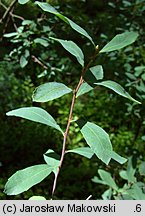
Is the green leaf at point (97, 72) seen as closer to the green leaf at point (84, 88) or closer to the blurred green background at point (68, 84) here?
the green leaf at point (84, 88)

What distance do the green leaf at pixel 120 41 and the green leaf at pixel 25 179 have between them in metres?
0.29

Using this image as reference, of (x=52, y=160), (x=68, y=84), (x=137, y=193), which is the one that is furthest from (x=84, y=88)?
(x=68, y=84)

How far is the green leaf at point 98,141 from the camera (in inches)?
28.3

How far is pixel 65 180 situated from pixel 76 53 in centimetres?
282

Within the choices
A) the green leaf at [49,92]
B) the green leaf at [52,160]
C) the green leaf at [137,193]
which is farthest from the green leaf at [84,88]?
the green leaf at [137,193]

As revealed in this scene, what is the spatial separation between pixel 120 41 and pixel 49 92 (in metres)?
0.20

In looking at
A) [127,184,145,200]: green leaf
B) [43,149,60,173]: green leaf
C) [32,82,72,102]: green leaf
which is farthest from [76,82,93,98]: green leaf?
[127,184,145,200]: green leaf

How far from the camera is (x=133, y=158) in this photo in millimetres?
1557

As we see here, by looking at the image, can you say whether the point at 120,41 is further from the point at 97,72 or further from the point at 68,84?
the point at 68,84

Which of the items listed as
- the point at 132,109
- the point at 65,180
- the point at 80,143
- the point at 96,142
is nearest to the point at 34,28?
the point at 132,109

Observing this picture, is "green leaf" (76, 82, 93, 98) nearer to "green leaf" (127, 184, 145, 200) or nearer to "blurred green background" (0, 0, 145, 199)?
"blurred green background" (0, 0, 145, 199)

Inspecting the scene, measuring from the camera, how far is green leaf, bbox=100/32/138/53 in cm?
81

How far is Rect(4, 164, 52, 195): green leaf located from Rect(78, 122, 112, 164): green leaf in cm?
11

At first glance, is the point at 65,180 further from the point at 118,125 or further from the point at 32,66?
the point at 32,66
